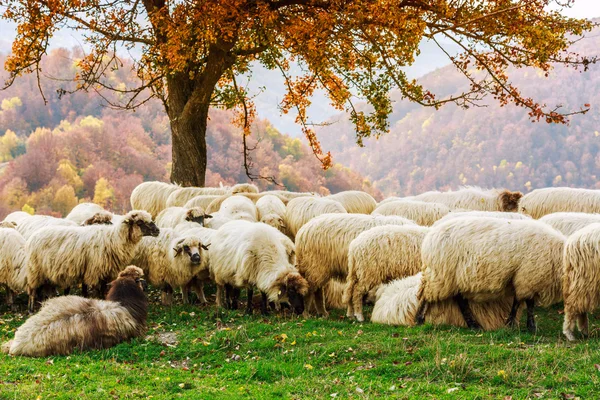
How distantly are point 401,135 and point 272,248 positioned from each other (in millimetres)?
73611

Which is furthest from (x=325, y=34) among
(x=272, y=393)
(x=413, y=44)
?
(x=272, y=393)

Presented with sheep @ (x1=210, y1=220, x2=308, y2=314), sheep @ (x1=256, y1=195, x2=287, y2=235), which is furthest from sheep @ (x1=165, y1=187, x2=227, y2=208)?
sheep @ (x1=210, y1=220, x2=308, y2=314)

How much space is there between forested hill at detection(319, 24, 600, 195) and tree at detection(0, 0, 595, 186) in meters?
Answer: 37.7

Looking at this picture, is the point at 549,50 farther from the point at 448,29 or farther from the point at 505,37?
the point at 448,29

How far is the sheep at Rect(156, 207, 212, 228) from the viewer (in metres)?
13.2

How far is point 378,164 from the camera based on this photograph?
77812 millimetres

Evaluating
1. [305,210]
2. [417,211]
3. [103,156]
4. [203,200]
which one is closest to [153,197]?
[203,200]

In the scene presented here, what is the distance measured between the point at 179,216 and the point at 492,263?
7.40 meters

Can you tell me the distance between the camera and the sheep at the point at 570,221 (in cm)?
1072

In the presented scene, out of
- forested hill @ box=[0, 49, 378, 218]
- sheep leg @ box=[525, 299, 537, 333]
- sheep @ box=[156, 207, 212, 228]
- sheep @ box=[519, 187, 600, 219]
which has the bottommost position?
sheep leg @ box=[525, 299, 537, 333]

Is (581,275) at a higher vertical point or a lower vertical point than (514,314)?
higher

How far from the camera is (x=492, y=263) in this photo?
8.90 metres

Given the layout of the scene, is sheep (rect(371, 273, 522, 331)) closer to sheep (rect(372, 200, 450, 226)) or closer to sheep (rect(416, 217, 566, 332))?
sheep (rect(416, 217, 566, 332))

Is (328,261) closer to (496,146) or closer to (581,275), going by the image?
(581,275)
